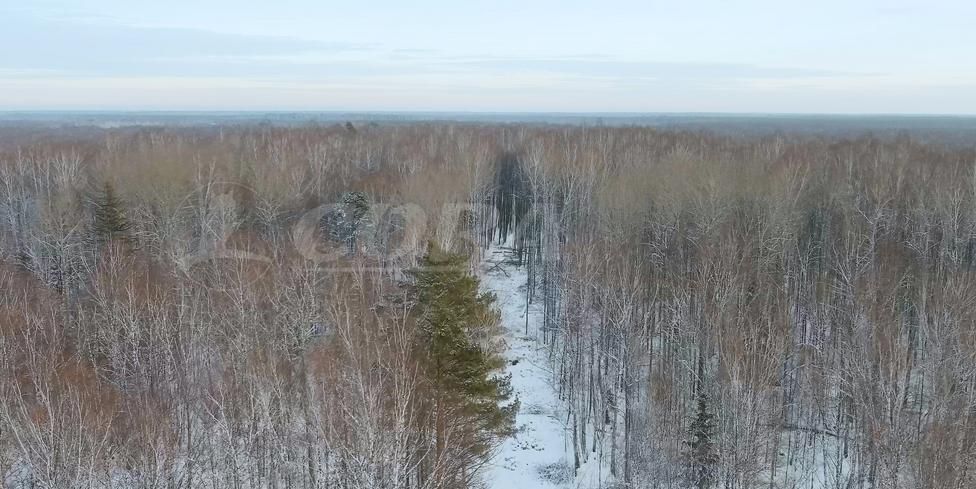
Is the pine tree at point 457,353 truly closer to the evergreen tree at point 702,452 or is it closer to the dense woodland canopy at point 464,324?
the dense woodland canopy at point 464,324

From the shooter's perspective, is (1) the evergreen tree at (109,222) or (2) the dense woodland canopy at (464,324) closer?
(2) the dense woodland canopy at (464,324)

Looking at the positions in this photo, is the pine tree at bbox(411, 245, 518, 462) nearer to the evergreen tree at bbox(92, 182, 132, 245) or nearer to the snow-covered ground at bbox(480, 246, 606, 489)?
the snow-covered ground at bbox(480, 246, 606, 489)

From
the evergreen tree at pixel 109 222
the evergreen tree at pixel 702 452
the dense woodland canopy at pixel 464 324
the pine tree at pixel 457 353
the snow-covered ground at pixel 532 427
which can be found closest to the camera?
the dense woodland canopy at pixel 464 324

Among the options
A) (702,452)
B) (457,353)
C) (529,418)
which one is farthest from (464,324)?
(529,418)

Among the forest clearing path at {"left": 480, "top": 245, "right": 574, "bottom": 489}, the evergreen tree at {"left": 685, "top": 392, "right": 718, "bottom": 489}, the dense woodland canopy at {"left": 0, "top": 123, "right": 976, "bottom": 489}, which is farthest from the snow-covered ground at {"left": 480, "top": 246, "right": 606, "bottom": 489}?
the evergreen tree at {"left": 685, "top": 392, "right": 718, "bottom": 489}

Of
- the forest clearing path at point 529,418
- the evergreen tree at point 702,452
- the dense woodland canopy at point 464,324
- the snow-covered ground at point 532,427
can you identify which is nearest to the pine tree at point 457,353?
the dense woodland canopy at point 464,324

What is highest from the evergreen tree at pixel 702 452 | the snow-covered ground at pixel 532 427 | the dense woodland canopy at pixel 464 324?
the dense woodland canopy at pixel 464 324
